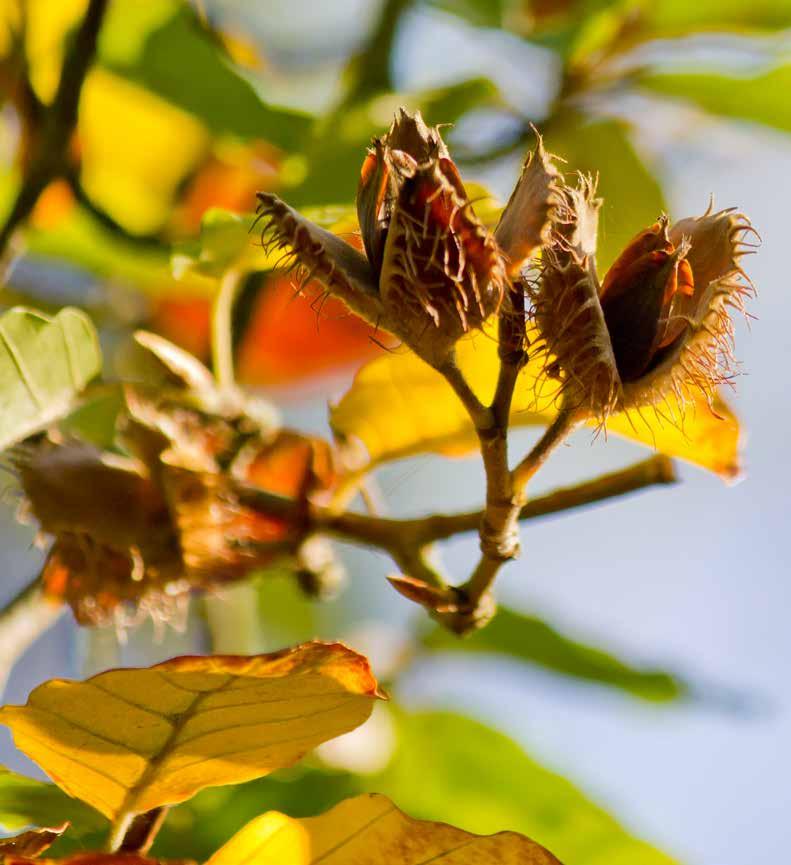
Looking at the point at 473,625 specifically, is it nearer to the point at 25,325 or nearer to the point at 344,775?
the point at 25,325

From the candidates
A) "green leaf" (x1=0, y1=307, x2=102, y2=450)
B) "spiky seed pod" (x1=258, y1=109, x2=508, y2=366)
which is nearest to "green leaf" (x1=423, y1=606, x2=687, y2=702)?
"green leaf" (x1=0, y1=307, x2=102, y2=450)

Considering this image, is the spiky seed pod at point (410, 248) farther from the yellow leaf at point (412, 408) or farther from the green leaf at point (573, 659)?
the green leaf at point (573, 659)

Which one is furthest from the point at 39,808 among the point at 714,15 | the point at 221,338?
the point at 714,15

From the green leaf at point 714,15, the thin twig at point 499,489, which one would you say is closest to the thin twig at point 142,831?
the thin twig at point 499,489

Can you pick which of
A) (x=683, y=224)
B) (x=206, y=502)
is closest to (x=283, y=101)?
(x=206, y=502)

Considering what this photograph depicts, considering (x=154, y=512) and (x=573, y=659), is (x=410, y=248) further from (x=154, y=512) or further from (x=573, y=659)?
(x=573, y=659)

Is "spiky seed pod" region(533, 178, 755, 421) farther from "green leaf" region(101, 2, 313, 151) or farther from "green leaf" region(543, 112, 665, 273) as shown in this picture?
"green leaf" region(543, 112, 665, 273)
